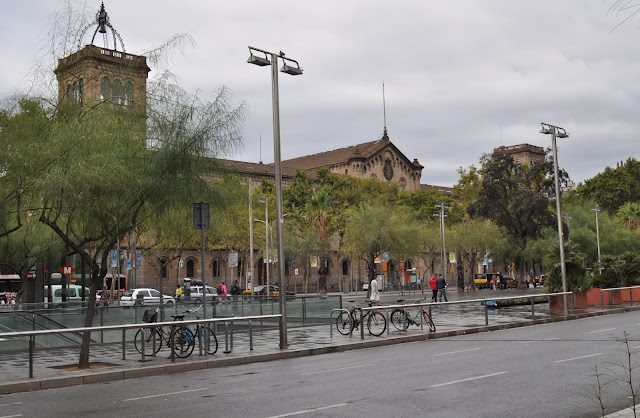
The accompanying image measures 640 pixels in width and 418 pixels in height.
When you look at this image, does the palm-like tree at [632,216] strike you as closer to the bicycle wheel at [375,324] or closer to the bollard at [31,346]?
the bicycle wheel at [375,324]

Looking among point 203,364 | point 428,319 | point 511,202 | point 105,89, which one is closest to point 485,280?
point 511,202

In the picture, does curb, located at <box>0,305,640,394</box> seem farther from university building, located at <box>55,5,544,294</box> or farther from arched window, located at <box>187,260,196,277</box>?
arched window, located at <box>187,260,196,277</box>

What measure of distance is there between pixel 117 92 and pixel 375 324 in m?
10.0

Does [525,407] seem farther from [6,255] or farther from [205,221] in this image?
[6,255]

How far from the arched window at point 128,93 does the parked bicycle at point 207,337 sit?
5.70 meters

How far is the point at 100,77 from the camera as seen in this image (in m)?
17.8

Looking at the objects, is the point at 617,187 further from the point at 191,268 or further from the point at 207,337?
the point at 207,337

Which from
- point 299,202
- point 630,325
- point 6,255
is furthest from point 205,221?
point 299,202

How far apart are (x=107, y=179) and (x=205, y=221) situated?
2609 millimetres

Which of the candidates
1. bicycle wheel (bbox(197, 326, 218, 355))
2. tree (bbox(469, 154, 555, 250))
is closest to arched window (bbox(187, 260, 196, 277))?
tree (bbox(469, 154, 555, 250))

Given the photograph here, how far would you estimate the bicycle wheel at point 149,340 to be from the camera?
17.1 meters

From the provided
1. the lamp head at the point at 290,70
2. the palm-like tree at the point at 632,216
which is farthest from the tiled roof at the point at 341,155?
the lamp head at the point at 290,70

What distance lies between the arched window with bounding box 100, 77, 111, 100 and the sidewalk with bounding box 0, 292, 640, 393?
6041mm

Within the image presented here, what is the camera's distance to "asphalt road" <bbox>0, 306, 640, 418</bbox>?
973 cm
